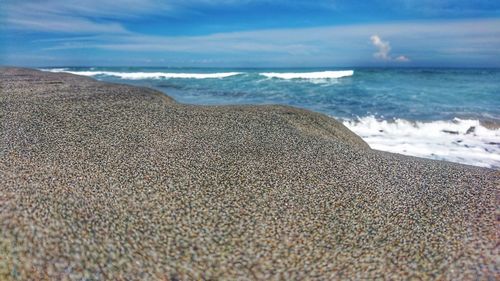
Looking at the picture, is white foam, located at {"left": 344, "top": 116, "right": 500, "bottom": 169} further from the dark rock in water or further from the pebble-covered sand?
the pebble-covered sand

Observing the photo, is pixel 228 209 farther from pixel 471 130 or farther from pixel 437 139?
pixel 471 130

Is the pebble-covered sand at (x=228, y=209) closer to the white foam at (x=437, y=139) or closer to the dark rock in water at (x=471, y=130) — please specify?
the white foam at (x=437, y=139)

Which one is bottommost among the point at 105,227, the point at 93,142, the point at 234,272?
the point at 234,272

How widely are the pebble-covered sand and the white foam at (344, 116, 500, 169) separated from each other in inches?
129

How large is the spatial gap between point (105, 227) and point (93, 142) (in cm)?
249

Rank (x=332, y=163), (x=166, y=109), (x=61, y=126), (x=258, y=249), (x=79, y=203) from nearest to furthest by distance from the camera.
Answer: (x=258, y=249)
(x=79, y=203)
(x=332, y=163)
(x=61, y=126)
(x=166, y=109)

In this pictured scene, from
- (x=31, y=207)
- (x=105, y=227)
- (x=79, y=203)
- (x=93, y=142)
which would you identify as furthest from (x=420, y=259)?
(x=93, y=142)

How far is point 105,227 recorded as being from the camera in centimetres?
362

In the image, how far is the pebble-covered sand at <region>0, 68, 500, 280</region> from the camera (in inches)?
131

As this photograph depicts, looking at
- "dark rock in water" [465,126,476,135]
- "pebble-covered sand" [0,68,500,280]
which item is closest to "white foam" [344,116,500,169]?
"dark rock in water" [465,126,476,135]

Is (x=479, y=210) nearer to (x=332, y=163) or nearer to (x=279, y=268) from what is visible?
(x=332, y=163)

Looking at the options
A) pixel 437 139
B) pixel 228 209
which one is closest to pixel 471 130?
pixel 437 139

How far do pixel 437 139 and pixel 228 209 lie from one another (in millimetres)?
8633

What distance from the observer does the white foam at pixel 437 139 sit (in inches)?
353
